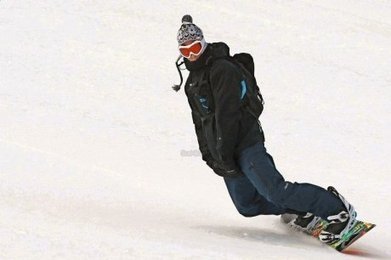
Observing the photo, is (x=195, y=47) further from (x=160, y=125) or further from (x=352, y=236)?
(x=160, y=125)

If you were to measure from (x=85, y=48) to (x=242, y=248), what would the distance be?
7029 mm

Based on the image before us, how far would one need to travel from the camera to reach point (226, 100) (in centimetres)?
515

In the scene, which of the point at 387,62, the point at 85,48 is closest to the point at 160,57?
the point at 85,48

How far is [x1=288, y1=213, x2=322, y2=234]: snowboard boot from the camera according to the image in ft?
18.3

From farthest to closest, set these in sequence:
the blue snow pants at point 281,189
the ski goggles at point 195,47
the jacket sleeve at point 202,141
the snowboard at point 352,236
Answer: the jacket sleeve at point 202,141, the ski goggles at point 195,47, the blue snow pants at point 281,189, the snowboard at point 352,236

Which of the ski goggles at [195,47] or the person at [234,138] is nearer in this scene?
the person at [234,138]

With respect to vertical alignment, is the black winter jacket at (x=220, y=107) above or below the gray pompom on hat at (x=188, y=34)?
below

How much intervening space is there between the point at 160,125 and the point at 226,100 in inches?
139

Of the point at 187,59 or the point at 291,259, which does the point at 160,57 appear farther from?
the point at 291,259

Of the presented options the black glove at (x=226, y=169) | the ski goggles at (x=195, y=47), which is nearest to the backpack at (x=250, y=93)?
the ski goggles at (x=195, y=47)

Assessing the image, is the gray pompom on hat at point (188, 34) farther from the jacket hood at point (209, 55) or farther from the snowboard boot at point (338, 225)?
the snowboard boot at point (338, 225)

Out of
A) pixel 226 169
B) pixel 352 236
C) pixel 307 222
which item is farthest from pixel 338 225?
pixel 226 169

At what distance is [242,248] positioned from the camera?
14.9 feet

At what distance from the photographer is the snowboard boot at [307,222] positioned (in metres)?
5.58
